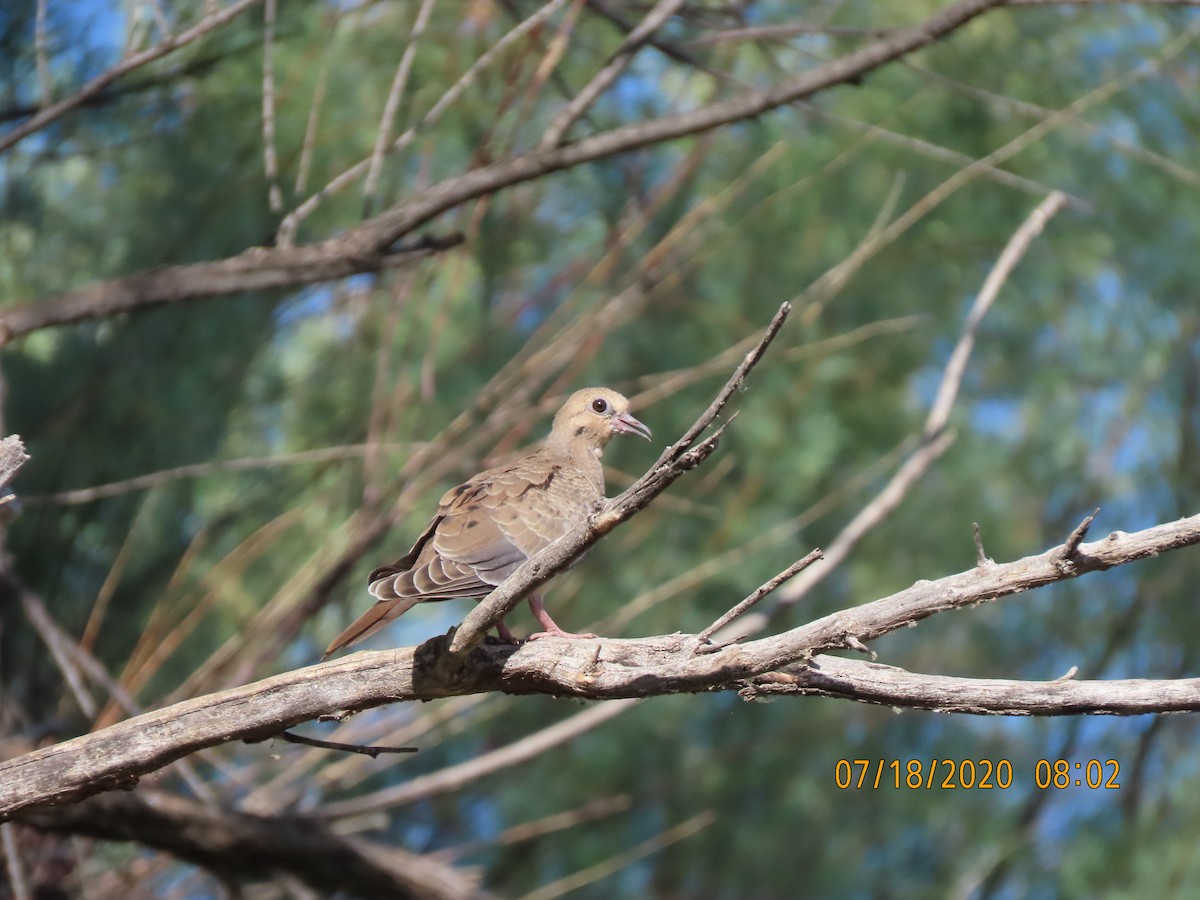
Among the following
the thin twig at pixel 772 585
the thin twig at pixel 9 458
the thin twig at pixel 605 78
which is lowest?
the thin twig at pixel 772 585

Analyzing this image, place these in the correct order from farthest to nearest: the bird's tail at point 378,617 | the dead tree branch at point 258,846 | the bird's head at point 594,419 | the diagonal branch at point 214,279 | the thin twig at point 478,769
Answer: the thin twig at point 478,769 < the bird's head at point 594,419 < the dead tree branch at point 258,846 < the diagonal branch at point 214,279 < the bird's tail at point 378,617

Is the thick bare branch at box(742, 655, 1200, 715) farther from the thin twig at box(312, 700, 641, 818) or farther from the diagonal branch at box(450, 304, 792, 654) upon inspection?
the thin twig at box(312, 700, 641, 818)

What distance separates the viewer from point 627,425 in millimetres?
4887

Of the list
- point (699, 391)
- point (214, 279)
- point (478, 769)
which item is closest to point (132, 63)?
point (214, 279)

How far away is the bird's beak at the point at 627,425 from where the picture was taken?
4844mm

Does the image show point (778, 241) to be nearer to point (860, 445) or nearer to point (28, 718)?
point (860, 445)

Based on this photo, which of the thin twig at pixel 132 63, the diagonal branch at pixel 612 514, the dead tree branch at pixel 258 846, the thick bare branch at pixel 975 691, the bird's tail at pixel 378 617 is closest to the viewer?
the diagonal branch at pixel 612 514

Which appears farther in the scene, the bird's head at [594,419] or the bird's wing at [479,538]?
the bird's head at [594,419]

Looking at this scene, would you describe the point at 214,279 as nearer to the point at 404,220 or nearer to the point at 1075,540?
the point at 404,220

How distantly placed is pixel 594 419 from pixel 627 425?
0.51 ft

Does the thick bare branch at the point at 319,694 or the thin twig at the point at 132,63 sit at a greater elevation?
the thin twig at the point at 132,63

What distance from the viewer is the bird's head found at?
4.92 meters

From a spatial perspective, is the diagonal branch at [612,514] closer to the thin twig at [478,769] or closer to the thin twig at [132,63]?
the thin twig at [132,63]

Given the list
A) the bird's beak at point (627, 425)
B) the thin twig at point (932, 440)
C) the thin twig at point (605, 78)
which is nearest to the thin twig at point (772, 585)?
the thin twig at point (605, 78)
